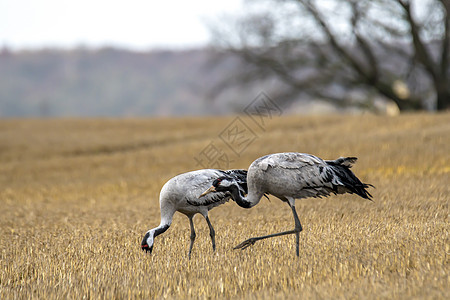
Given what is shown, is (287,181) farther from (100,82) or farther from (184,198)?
(100,82)

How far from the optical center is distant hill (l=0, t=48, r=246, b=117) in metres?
143

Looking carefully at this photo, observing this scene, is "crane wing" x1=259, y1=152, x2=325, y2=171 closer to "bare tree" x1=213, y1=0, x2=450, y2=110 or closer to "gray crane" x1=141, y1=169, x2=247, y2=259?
"gray crane" x1=141, y1=169, x2=247, y2=259

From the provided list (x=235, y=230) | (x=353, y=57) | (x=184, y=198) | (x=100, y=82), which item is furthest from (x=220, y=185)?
(x=100, y=82)

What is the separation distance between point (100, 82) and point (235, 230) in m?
157

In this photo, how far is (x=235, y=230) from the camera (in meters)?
7.70

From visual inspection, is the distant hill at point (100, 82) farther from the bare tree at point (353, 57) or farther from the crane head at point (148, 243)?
the crane head at point (148, 243)

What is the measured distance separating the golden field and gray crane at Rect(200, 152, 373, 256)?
26.1 inches

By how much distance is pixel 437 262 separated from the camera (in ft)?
16.2

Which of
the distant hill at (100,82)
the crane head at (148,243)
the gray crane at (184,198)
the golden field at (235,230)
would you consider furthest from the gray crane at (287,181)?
the distant hill at (100,82)

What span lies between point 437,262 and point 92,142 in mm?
Result: 19527

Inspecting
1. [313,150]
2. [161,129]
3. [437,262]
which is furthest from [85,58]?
[437,262]

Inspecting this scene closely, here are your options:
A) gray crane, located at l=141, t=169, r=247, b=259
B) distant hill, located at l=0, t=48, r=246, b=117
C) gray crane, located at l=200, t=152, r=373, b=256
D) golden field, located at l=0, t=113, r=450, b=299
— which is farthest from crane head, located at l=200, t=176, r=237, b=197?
distant hill, located at l=0, t=48, r=246, b=117

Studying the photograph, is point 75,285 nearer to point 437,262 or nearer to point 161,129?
point 437,262

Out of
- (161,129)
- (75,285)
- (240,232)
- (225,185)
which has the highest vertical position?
(225,185)
